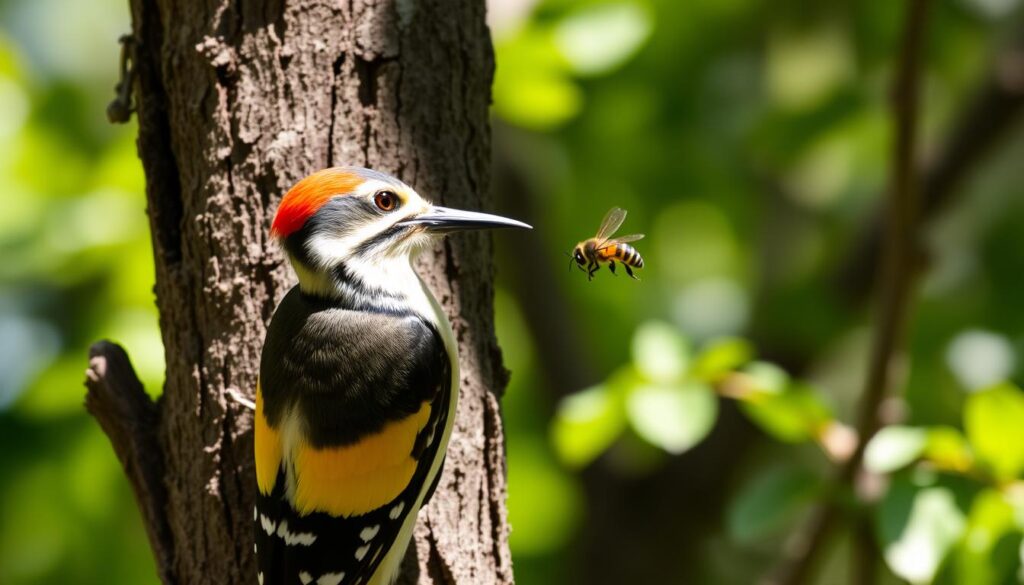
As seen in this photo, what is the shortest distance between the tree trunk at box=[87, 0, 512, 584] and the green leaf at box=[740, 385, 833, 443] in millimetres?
1024

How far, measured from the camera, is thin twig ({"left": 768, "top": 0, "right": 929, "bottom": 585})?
3635 mm

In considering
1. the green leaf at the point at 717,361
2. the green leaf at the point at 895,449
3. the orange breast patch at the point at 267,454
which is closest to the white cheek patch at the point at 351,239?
the orange breast patch at the point at 267,454

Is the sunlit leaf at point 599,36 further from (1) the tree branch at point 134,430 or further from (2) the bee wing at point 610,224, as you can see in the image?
(1) the tree branch at point 134,430

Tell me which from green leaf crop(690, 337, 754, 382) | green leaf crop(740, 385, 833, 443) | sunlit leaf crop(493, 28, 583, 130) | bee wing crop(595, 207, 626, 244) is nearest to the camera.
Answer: bee wing crop(595, 207, 626, 244)

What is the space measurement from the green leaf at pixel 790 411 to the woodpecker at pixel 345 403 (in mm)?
1191

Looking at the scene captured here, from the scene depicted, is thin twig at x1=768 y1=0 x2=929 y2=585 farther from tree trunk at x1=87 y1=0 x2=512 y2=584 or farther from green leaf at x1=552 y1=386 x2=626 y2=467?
tree trunk at x1=87 y1=0 x2=512 y2=584

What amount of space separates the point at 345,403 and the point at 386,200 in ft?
1.70

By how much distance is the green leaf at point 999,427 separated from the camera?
Result: 3008 millimetres

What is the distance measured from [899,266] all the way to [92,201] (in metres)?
3.03

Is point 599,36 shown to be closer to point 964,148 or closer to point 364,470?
point 964,148

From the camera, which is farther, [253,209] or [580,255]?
[580,255]

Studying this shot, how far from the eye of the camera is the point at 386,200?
2902 mm

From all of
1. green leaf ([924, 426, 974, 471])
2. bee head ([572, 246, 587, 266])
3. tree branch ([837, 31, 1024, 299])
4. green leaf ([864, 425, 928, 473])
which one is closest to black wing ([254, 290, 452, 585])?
bee head ([572, 246, 587, 266])

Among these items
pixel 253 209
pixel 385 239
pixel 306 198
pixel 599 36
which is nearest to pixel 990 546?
pixel 385 239
